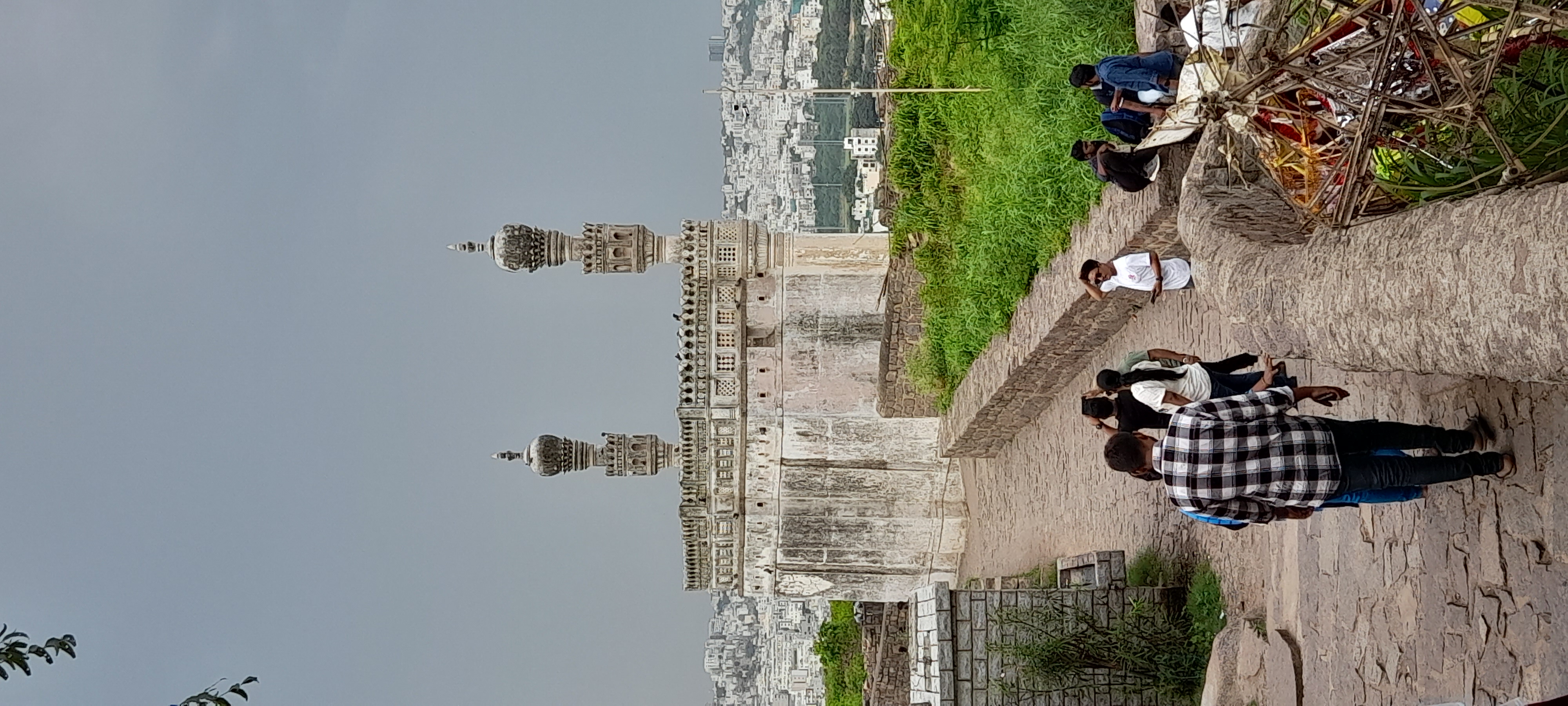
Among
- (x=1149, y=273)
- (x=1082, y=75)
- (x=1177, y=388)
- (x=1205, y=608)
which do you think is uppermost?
(x=1082, y=75)

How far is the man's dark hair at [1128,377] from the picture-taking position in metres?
5.31

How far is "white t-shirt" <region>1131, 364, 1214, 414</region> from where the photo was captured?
5148 millimetres

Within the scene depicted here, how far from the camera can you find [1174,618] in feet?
23.0

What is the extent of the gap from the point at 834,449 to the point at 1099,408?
714 centimetres

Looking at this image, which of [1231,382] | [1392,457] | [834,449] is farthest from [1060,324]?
[834,449]

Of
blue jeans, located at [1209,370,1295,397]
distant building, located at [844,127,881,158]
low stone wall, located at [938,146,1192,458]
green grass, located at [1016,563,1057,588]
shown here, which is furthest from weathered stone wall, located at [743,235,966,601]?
distant building, located at [844,127,881,158]

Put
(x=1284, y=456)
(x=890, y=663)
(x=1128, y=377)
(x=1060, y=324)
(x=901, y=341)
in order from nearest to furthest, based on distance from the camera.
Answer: (x=1284, y=456) < (x=1128, y=377) < (x=1060, y=324) < (x=901, y=341) < (x=890, y=663)

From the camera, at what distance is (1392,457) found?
445 centimetres

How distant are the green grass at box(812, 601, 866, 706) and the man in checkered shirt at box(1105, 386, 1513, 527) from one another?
14729 mm

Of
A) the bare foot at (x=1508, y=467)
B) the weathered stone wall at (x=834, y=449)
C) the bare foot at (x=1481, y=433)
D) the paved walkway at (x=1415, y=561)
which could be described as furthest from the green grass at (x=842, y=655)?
the bare foot at (x=1508, y=467)

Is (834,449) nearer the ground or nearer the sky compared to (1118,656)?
nearer the sky

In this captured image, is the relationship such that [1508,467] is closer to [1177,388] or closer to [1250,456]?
[1250,456]

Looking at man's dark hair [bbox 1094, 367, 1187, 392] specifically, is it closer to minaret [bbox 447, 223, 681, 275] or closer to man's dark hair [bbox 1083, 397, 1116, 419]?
man's dark hair [bbox 1083, 397, 1116, 419]

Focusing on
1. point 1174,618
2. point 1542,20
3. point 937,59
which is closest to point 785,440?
point 937,59
